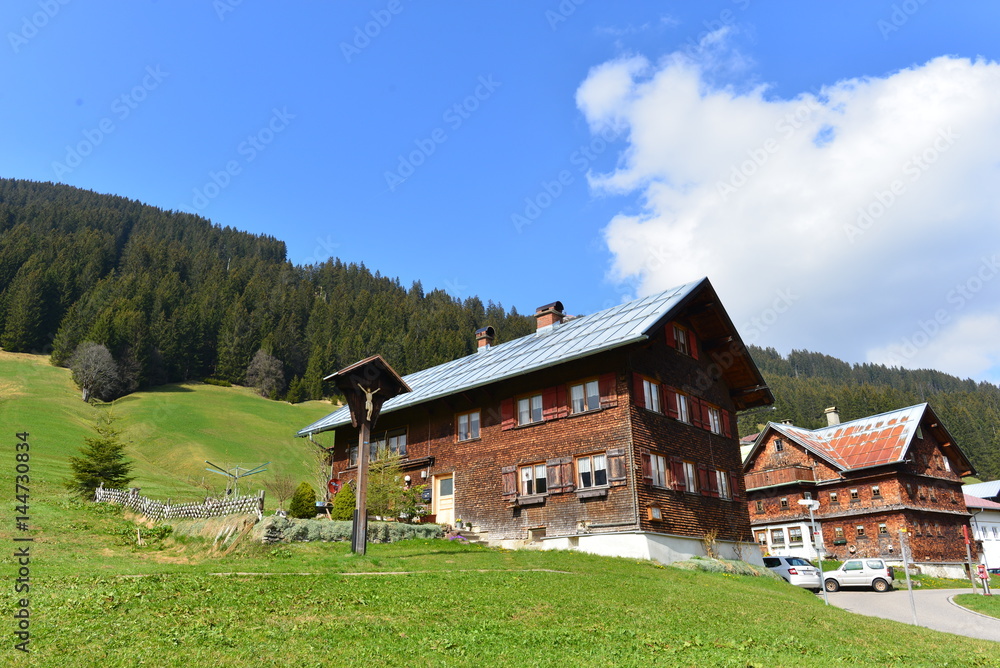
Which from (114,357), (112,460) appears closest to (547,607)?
(112,460)

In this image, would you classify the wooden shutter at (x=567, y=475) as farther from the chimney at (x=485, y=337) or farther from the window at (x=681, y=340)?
the chimney at (x=485, y=337)

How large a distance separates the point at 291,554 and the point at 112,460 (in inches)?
729

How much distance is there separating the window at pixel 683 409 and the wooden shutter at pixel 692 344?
234cm

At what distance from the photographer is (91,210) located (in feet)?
469

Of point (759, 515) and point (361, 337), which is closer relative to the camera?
point (759, 515)

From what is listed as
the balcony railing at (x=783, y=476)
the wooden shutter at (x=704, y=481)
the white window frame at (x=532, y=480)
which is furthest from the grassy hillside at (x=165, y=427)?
the balcony railing at (x=783, y=476)

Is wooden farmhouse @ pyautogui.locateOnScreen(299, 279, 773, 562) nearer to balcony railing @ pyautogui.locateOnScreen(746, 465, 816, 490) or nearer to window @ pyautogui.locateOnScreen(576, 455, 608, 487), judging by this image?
window @ pyautogui.locateOnScreen(576, 455, 608, 487)

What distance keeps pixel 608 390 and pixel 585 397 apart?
3.80ft

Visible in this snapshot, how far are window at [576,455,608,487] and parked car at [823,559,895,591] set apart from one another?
1028 cm

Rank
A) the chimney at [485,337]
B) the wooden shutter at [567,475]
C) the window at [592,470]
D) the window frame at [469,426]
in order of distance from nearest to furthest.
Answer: the window at [592,470] → the wooden shutter at [567,475] → the window frame at [469,426] → the chimney at [485,337]

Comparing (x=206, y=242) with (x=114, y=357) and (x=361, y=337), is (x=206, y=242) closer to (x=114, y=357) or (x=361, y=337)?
(x=361, y=337)

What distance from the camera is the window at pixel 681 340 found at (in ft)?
91.9

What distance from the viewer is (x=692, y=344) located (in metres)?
29.1

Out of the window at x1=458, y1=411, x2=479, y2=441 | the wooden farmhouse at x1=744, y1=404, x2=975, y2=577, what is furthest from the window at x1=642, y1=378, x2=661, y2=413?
the wooden farmhouse at x1=744, y1=404, x2=975, y2=577
